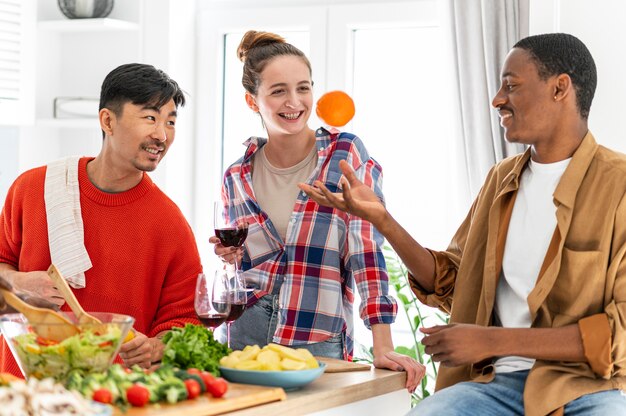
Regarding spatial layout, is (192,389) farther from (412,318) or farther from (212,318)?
(412,318)

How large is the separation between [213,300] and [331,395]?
37 centimetres

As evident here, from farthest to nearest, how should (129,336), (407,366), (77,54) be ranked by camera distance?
(77,54), (407,366), (129,336)

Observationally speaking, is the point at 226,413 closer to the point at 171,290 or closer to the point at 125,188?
the point at 171,290

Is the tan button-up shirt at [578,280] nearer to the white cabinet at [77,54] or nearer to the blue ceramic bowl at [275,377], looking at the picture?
the blue ceramic bowl at [275,377]

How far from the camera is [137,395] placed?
6.12 ft

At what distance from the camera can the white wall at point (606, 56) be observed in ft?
9.94

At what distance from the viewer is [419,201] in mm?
4156

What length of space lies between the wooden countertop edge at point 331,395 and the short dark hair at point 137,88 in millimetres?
959

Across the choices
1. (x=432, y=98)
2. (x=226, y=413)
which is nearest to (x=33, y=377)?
(x=226, y=413)

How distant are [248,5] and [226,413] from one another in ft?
9.38

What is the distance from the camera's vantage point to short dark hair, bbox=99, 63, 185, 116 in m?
2.69

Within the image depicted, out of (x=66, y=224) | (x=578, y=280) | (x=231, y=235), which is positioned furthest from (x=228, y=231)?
(x=578, y=280)

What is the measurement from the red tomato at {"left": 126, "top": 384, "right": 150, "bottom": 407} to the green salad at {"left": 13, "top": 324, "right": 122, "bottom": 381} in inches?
4.0

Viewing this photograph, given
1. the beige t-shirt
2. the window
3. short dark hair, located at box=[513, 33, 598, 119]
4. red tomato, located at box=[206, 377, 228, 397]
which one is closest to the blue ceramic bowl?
red tomato, located at box=[206, 377, 228, 397]
